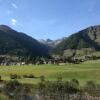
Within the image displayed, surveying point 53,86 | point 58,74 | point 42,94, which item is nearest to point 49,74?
point 58,74

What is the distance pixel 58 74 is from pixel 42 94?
77811 millimetres

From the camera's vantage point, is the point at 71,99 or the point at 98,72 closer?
the point at 71,99

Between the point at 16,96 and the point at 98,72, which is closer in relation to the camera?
the point at 16,96

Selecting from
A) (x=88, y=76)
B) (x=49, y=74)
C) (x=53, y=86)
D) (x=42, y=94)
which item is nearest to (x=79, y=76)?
(x=88, y=76)

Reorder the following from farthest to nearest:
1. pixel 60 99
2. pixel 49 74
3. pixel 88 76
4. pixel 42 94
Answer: pixel 49 74, pixel 88 76, pixel 42 94, pixel 60 99

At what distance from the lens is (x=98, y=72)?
4884 inches

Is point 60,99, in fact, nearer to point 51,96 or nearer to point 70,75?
point 51,96

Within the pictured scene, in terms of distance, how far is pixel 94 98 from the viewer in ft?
155

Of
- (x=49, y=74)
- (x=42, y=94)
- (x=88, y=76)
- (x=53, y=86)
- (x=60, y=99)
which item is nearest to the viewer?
(x=60, y=99)

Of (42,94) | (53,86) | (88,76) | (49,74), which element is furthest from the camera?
(49,74)

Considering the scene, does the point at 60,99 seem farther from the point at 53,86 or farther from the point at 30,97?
the point at 53,86

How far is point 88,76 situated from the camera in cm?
11975

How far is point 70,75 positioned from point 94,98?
75902 millimetres

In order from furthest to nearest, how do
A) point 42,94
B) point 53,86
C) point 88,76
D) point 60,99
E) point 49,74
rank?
1. point 49,74
2. point 88,76
3. point 53,86
4. point 42,94
5. point 60,99
